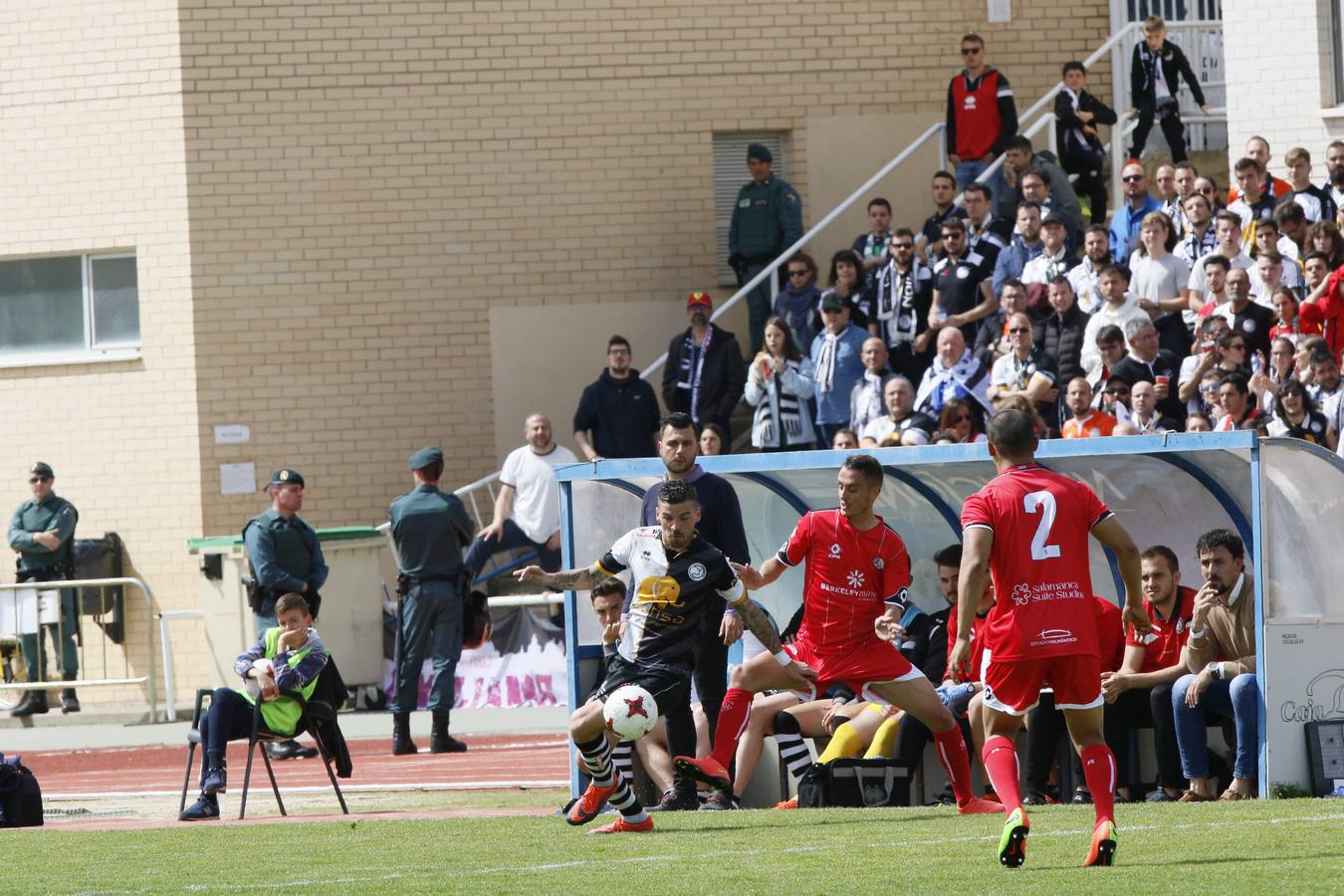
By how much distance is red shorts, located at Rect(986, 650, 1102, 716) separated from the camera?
8.71m

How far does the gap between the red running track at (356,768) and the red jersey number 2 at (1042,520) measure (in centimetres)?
567

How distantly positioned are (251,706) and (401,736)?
3.44 m

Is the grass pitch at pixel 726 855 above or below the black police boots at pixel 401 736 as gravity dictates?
above

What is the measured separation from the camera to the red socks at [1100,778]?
8438 mm

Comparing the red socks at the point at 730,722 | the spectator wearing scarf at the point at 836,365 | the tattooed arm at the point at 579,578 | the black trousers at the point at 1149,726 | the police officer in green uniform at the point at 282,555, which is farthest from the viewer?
the spectator wearing scarf at the point at 836,365

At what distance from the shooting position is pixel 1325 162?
774 inches

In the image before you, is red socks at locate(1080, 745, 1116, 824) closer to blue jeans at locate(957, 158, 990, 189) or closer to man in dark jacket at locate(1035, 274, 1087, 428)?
man in dark jacket at locate(1035, 274, 1087, 428)

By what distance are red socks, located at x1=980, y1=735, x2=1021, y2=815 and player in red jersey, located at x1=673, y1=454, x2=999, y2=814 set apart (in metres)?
2.00

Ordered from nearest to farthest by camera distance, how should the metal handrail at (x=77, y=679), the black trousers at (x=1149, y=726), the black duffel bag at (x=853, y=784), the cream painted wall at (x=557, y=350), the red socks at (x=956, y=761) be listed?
1. the red socks at (x=956, y=761)
2. the black trousers at (x=1149, y=726)
3. the black duffel bag at (x=853, y=784)
4. the metal handrail at (x=77, y=679)
5. the cream painted wall at (x=557, y=350)

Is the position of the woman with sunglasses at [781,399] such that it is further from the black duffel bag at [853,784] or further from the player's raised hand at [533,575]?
the player's raised hand at [533,575]

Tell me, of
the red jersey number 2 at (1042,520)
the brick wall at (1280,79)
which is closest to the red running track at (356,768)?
A: the red jersey number 2 at (1042,520)

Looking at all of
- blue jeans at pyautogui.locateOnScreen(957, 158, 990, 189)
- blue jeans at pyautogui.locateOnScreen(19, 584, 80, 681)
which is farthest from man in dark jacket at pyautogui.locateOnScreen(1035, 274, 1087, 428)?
blue jeans at pyautogui.locateOnScreen(19, 584, 80, 681)

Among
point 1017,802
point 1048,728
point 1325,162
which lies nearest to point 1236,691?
point 1048,728

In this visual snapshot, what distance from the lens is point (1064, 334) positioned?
16.8 metres
